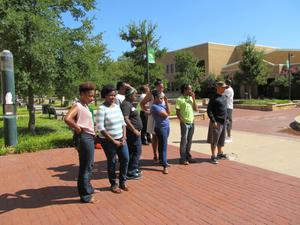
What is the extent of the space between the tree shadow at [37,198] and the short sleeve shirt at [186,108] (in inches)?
106

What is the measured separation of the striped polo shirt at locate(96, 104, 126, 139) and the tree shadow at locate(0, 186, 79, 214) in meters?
1.08

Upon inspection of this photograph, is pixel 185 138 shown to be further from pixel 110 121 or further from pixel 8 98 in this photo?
pixel 8 98

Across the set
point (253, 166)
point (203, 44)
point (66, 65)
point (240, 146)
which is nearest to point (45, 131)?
point (66, 65)

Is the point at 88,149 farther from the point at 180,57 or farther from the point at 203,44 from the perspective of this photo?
the point at 203,44

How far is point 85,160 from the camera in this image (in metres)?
5.12

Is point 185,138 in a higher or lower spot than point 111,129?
lower

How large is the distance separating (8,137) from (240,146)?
239 inches

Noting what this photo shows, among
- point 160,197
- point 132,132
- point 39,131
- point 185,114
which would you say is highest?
point 185,114

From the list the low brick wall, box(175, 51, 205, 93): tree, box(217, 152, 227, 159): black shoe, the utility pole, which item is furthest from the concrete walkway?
box(175, 51, 205, 93): tree

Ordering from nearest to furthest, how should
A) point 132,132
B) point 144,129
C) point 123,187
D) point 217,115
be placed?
point 123,187
point 132,132
point 217,115
point 144,129

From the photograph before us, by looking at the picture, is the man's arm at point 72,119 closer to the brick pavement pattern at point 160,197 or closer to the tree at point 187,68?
the brick pavement pattern at point 160,197

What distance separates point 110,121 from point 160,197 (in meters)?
1.36

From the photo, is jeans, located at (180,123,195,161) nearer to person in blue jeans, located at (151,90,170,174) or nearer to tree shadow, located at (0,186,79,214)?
person in blue jeans, located at (151,90,170,174)

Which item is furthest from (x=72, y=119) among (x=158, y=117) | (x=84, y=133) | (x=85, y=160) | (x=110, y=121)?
(x=158, y=117)
